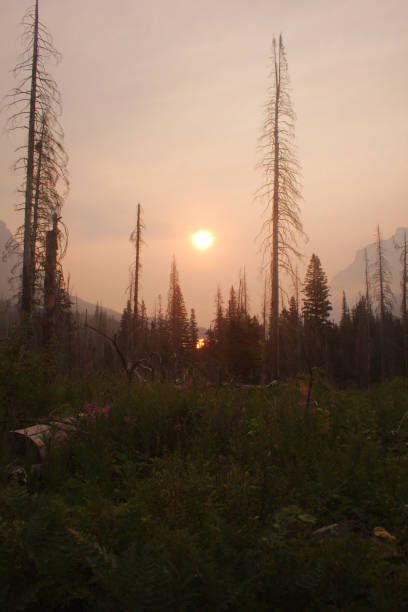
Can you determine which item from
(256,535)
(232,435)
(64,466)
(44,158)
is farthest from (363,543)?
(44,158)

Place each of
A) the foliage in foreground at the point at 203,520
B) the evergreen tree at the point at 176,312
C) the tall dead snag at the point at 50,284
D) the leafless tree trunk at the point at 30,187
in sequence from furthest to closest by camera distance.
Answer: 1. the evergreen tree at the point at 176,312
2. the leafless tree trunk at the point at 30,187
3. the tall dead snag at the point at 50,284
4. the foliage in foreground at the point at 203,520

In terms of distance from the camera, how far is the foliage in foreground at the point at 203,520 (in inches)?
80.5

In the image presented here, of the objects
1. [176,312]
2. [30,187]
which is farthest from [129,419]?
[176,312]

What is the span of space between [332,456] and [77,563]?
297cm

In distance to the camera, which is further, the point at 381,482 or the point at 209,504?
the point at 381,482

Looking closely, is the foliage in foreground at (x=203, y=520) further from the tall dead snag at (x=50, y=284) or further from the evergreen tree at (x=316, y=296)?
the evergreen tree at (x=316, y=296)

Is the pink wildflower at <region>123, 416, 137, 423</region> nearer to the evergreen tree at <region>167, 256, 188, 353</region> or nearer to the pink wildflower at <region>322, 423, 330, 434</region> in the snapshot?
the pink wildflower at <region>322, 423, 330, 434</region>

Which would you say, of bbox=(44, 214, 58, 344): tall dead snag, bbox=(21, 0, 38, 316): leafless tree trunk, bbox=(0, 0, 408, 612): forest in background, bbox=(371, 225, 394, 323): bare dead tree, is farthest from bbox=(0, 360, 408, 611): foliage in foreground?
bbox=(371, 225, 394, 323): bare dead tree

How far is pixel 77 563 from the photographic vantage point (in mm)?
2291

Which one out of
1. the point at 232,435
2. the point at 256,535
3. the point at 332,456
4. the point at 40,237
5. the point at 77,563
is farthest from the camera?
the point at 40,237

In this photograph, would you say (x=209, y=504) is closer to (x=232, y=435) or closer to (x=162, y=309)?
(x=232, y=435)

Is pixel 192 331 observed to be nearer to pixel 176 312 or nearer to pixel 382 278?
pixel 176 312

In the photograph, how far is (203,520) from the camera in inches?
116

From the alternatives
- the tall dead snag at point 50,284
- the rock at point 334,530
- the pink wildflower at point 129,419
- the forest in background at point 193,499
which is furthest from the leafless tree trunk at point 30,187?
the rock at point 334,530
